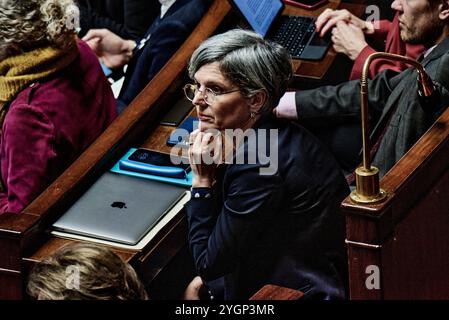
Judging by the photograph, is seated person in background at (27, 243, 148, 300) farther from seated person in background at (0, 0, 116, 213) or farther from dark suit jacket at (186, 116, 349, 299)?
seated person in background at (0, 0, 116, 213)

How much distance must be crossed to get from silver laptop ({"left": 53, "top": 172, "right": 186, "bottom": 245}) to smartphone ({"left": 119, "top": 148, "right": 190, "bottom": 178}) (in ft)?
0.13

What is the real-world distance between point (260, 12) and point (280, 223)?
4.01 ft

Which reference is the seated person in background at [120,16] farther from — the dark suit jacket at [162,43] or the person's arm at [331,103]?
the person's arm at [331,103]

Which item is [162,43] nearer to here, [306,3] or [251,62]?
[306,3]

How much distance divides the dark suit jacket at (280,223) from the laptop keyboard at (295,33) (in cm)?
104

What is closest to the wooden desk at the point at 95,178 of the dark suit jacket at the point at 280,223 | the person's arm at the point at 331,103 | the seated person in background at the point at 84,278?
the dark suit jacket at the point at 280,223

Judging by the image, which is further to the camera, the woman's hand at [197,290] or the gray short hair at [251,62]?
the woman's hand at [197,290]

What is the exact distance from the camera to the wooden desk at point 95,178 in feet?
11.1

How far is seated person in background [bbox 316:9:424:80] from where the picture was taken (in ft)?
13.1

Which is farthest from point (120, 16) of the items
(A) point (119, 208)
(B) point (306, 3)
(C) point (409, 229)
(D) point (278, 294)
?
(D) point (278, 294)

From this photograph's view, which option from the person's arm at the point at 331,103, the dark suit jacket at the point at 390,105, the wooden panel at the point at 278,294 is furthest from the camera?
the person's arm at the point at 331,103

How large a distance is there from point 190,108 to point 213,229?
77cm

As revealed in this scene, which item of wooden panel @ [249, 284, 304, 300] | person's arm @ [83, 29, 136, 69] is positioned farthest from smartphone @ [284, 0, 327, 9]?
wooden panel @ [249, 284, 304, 300]

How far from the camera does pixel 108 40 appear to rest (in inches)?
197
